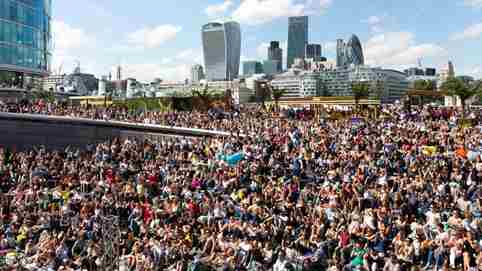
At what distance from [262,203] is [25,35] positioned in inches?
2536

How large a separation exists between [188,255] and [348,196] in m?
6.12

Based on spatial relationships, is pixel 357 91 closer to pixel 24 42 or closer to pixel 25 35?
pixel 24 42

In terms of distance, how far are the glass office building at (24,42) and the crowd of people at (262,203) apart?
150 ft

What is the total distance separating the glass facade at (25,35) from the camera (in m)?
70.3

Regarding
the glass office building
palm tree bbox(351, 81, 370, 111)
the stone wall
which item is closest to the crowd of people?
the stone wall

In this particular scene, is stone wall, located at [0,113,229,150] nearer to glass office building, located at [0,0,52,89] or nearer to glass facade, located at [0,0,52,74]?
glass office building, located at [0,0,52,89]

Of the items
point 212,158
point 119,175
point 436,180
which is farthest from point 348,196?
point 119,175

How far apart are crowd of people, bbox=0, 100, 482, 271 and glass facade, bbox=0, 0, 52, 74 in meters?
45.8

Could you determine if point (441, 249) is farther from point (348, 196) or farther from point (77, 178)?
point (77, 178)

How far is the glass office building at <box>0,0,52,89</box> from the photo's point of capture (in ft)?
231

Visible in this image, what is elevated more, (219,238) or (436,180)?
(436,180)

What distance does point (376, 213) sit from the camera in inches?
639

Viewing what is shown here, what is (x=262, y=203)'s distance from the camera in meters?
18.7

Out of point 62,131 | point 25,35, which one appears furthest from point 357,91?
point 25,35
